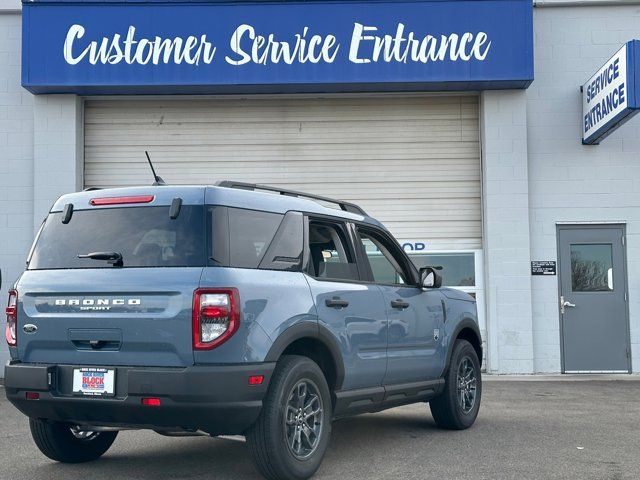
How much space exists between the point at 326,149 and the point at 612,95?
4.50m

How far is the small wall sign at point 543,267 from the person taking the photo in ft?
45.6

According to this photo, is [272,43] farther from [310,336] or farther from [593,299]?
[310,336]

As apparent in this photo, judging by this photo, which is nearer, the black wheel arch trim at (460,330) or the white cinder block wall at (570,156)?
the black wheel arch trim at (460,330)

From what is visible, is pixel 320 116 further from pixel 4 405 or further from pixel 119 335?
pixel 119 335

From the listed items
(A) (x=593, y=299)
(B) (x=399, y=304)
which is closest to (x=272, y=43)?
(A) (x=593, y=299)

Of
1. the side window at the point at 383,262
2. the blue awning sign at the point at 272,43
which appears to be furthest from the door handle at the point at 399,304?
the blue awning sign at the point at 272,43

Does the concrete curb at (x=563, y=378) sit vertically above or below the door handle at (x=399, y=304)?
below

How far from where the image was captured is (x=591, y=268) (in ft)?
45.9

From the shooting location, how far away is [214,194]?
559cm

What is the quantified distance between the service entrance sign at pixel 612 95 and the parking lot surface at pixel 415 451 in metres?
4.42

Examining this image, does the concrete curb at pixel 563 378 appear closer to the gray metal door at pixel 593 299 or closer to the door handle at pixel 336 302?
the gray metal door at pixel 593 299

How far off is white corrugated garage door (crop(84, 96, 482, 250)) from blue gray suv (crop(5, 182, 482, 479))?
25.7ft

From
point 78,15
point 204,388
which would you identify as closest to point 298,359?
point 204,388

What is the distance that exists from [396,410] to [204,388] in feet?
15.5
